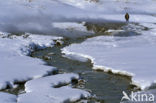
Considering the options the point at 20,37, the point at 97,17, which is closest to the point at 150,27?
the point at 97,17

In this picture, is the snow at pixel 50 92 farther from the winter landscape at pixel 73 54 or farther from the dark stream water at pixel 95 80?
the dark stream water at pixel 95 80

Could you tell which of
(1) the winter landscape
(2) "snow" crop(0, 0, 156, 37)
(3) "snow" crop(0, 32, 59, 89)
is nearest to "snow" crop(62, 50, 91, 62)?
(1) the winter landscape

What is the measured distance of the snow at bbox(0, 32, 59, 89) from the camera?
1145 cm

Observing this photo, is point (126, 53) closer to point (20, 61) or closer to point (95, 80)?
point (95, 80)

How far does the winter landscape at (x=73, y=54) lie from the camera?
1005 centimetres

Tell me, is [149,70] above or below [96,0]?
below

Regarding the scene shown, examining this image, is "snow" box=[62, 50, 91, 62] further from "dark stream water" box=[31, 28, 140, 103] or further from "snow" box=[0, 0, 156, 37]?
"snow" box=[0, 0, 156, 37]

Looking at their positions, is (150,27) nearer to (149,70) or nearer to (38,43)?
(38,43)

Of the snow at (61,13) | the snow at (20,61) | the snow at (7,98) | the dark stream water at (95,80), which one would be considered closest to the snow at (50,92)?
the snow at (7,98)

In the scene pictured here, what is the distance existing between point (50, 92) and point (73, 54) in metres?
5.99

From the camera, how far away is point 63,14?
1046 inches

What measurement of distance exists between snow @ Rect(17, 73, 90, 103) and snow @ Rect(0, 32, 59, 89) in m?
0.70

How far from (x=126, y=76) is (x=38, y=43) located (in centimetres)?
773

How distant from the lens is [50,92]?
9867mm
